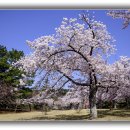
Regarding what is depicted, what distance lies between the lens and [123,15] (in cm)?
830

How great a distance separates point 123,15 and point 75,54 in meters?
1.11

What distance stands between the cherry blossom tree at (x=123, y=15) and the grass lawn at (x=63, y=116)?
1.38 metres

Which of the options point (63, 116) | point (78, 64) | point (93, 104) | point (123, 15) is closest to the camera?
point (63, 116)

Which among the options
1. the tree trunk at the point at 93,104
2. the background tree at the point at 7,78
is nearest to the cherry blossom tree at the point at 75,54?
the tree trunk at the point at 93,104

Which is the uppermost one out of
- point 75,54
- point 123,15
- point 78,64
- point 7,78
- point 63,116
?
point 123,15

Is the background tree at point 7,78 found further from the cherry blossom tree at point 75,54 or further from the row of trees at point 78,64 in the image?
the cherry blossom tree at point 75,54

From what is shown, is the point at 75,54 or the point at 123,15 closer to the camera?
the point at 123,15

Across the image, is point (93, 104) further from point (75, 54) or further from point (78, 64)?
point (75, 54)

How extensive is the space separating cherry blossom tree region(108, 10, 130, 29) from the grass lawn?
138 cm

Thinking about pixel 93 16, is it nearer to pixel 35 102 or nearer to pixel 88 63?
pixel 88 63

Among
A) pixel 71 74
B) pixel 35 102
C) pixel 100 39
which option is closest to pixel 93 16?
pixel 100 39

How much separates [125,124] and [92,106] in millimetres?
629

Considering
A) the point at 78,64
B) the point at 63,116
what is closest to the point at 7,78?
the point at 63,116

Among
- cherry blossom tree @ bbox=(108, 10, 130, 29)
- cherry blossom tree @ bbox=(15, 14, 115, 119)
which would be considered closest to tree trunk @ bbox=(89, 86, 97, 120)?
cherry blossom tree @ bbox=(15, 14, 115, 119)
